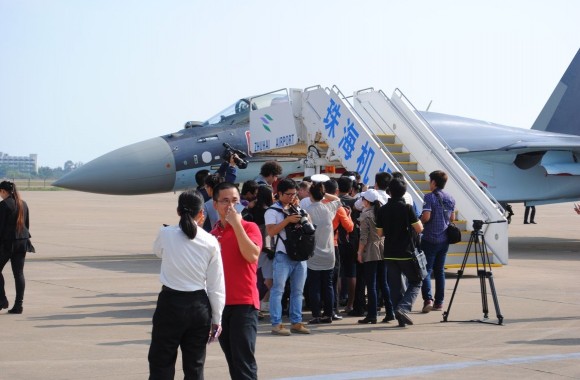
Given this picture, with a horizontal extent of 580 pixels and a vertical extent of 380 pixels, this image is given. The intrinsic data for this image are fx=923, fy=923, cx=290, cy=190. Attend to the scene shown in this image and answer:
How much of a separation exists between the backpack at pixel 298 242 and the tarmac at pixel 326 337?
794 mm

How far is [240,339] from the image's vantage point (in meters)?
5.62

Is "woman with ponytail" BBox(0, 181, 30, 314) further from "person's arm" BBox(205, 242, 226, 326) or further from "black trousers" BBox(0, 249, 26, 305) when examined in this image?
"person's arm" BBox(205, 242, 226, 326)

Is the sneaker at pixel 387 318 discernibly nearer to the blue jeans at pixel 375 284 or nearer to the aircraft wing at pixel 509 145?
the blue jeans at pixel 375 284

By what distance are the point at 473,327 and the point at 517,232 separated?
58.3 feet

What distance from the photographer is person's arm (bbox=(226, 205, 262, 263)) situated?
564 centimetres

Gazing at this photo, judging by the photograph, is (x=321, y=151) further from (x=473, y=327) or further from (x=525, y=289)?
(x=473, y=327)

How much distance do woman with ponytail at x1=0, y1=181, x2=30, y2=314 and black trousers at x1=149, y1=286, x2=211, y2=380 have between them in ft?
17.0

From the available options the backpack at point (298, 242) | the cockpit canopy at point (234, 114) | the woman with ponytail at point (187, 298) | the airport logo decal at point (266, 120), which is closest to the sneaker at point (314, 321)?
the backpack at point (298, 242)

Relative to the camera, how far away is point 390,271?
9.60 meters

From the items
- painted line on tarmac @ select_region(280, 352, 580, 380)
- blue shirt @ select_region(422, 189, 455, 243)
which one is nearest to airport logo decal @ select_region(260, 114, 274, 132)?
blue shirt @ select_region(422, 189, 455, 243)

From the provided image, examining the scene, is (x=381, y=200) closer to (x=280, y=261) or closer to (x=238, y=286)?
(x=280, y=261)

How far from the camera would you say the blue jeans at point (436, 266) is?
35.0ft

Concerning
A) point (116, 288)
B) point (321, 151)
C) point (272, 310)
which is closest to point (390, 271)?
point (272, 310)

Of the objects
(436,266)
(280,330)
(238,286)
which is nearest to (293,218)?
(280,330)
